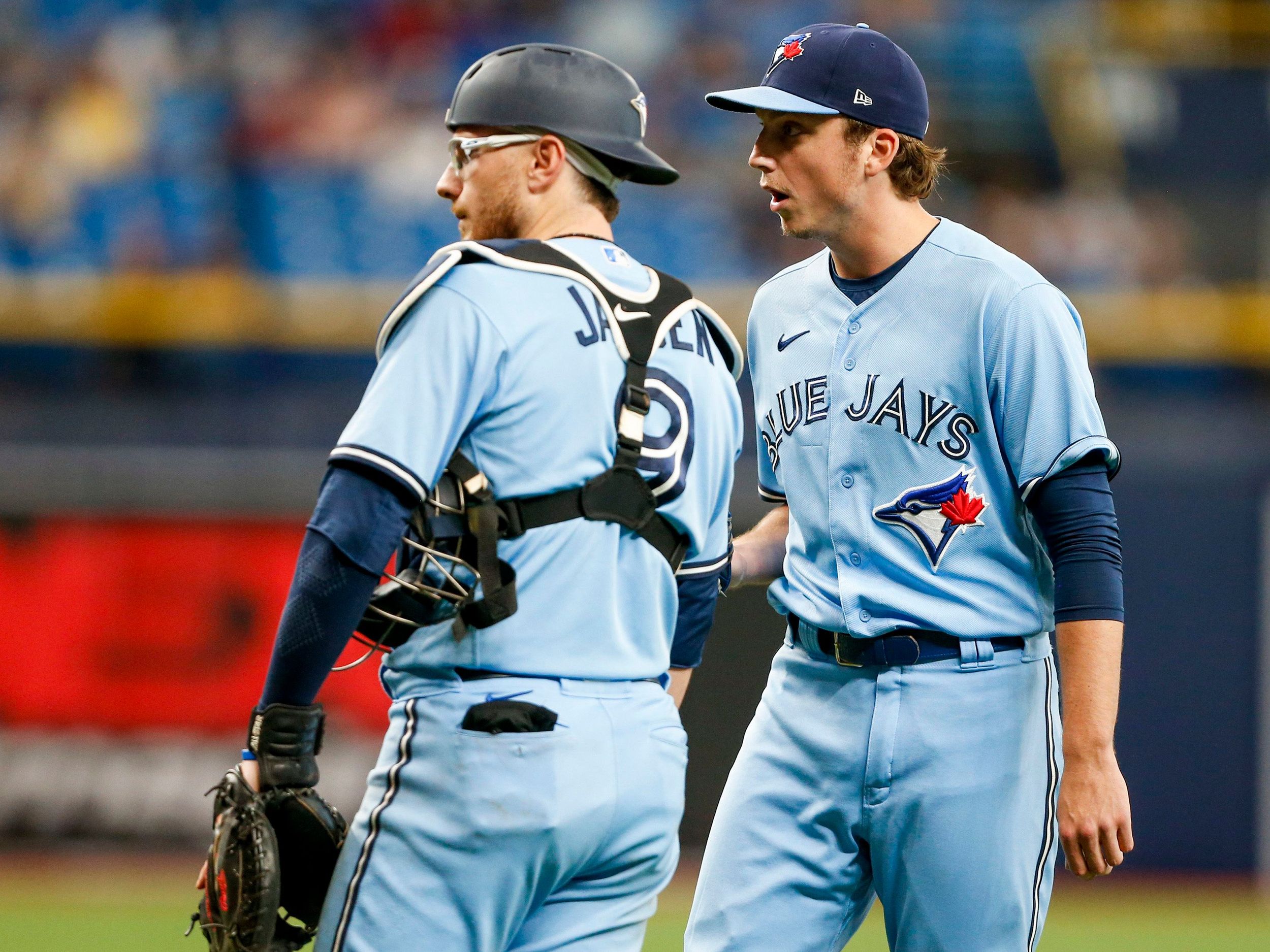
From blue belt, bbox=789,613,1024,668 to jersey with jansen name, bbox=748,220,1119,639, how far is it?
0.08ft

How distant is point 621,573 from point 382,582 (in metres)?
0.40

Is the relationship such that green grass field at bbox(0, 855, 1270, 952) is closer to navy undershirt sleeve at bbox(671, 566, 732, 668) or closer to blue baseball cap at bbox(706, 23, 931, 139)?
navy undershirt sleeve at bbox(671, 566, 732, 668)

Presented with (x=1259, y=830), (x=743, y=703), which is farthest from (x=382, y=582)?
(x=1259, y=830)

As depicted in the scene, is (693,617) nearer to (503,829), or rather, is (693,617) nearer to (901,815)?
(901,815)

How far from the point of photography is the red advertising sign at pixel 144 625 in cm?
823

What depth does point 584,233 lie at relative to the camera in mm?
2807

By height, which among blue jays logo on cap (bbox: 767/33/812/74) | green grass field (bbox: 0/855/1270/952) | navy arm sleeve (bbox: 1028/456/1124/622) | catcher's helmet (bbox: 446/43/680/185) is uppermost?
blue jays logo on cap (bbox: 767/33/812/74)

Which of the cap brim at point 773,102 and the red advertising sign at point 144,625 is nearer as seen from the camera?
the cap brim at point 773,102

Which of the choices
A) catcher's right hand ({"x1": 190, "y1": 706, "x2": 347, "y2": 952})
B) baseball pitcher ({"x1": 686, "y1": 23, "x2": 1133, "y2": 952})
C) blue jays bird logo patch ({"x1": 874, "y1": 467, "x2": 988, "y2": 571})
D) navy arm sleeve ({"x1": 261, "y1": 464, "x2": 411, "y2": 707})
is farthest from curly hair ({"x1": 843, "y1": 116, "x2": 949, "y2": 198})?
catcher's right hand ({"x1": 190, "y1": 706, "x2": 347, "y2": 952})

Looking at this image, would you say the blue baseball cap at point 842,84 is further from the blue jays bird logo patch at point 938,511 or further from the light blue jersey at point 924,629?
the blue jays bird logo patch at point 938,511

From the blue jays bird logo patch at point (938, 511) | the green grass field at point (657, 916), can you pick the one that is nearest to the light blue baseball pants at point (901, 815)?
the blue jays bird logo patch at point (938, 511)

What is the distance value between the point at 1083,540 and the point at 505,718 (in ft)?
3.54

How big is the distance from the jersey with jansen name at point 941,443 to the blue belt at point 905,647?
0.08 feet

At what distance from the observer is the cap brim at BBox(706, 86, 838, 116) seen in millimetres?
3078
